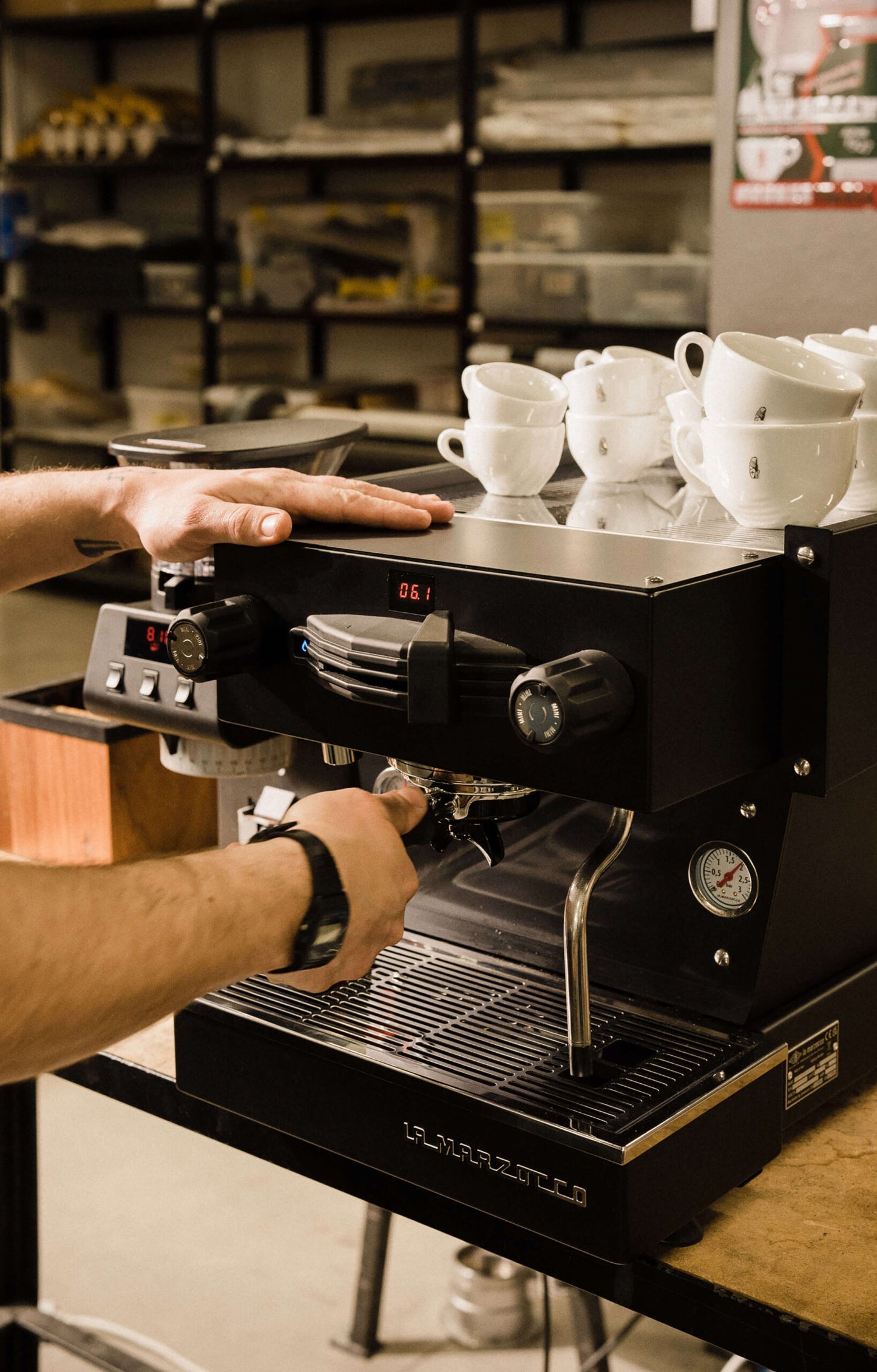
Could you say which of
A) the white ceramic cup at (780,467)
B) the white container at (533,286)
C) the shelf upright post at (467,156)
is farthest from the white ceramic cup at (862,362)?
the shelf upright post at (467,156)

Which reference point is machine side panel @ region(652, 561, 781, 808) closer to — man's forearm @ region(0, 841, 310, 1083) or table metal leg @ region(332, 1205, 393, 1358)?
man's forearm @ region(0, 841, 310, 1083)

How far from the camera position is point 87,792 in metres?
1.58

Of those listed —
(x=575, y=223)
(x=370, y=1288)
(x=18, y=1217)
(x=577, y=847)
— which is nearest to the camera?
(x=577, y=847)

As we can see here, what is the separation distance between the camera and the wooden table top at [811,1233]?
906 mm

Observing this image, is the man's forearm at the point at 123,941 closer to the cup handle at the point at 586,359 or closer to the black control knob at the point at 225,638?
the black control knob at the point at 225,638

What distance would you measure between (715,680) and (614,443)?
17.5 inches

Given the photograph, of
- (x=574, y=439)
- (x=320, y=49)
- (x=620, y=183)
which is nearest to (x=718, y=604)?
(x=574, y=439)

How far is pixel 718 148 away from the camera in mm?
1939

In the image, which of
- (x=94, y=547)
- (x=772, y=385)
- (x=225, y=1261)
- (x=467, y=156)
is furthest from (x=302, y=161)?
(x=772, y=385)

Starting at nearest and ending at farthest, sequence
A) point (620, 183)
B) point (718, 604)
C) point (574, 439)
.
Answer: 1. point (718, 604)
2. point (574, 439)
3. point (620, 183)

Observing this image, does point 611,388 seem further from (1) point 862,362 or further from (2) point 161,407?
(2) point 161,407

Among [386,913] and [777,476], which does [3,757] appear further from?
[777,476]

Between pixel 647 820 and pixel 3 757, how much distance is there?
0.85 m

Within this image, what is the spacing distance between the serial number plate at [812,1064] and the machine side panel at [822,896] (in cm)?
3
